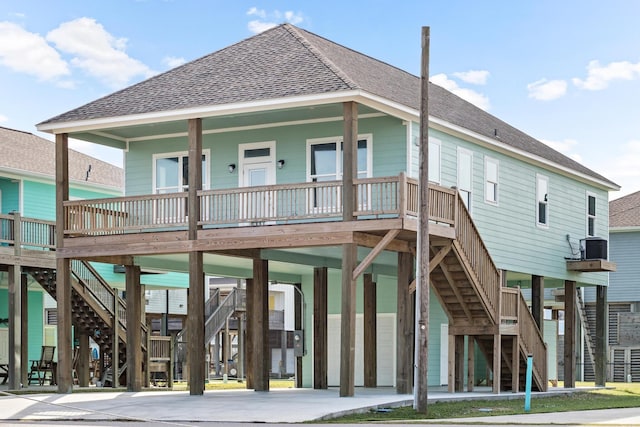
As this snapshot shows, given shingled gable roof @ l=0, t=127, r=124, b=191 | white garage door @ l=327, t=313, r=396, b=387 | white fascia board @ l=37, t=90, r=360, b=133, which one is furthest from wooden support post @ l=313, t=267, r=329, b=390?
shingled gable roof @ l=0, t=127, r=124, b=191

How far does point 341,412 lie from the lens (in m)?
21.9

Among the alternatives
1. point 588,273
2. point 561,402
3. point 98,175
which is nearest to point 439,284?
point 561,402

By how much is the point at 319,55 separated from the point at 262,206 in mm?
4301

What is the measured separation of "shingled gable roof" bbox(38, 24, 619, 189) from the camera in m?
27.0

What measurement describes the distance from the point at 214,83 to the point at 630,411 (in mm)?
12470

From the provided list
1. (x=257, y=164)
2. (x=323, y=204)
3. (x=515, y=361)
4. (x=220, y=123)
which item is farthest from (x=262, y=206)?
(x=515, y=361)

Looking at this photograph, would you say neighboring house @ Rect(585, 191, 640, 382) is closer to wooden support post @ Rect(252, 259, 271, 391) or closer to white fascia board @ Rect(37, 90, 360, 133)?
wooden support post @ Rect(252, 259, 271, 391)

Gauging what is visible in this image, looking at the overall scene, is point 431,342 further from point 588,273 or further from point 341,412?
point 341,412

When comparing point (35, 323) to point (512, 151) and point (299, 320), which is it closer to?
point (299, 320)

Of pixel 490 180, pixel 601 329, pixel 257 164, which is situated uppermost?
pixel 257 164

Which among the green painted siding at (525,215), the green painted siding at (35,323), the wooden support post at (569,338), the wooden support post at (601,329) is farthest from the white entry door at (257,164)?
the wooden support post at (601,329)

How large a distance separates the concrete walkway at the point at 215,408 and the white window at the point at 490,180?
7.46m

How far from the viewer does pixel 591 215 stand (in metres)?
40.2

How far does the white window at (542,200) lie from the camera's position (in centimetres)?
3650
